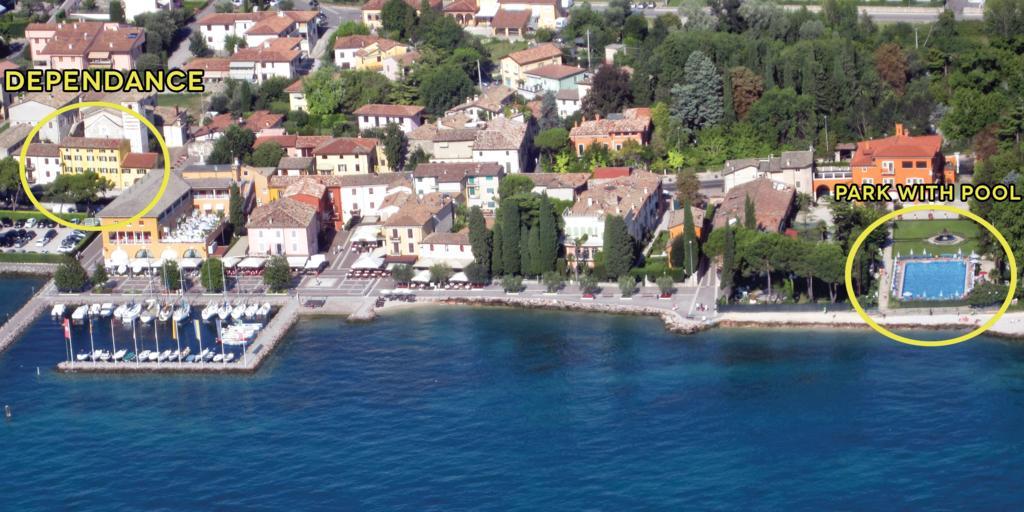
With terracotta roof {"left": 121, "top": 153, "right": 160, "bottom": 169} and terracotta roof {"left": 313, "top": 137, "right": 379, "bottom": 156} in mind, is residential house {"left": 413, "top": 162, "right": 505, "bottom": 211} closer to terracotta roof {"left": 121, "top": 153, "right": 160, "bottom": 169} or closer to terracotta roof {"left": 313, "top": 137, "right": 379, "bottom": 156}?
terracotta roof {"left": 313, "top": 137, "right": 379, "bottom": 156}

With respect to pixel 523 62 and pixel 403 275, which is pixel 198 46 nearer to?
pixel 523 62

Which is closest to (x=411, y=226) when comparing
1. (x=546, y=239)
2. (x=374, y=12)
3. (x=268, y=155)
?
(x=546, y=239)

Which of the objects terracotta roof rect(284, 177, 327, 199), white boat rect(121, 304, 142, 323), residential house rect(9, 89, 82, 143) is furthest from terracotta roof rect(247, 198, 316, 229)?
residential house rect(9, 89, 82, 143)

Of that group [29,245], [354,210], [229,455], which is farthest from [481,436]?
[29,245]

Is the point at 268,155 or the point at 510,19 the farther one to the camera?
the point at 510,19

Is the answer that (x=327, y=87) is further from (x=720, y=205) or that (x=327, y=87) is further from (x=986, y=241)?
(x=986, y=241)

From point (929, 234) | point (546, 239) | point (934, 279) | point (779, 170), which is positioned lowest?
point (934, 279)
